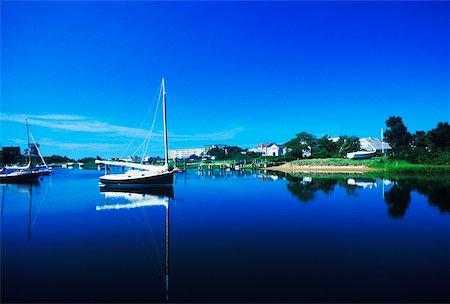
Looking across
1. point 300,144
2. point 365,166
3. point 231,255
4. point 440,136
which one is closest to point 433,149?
point 440,136

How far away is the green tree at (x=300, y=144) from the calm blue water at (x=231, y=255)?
69.6m

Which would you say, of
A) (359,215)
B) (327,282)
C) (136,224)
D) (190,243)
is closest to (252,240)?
(190,243)

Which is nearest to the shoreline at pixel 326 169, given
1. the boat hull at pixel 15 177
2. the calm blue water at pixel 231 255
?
the calm blue water at pixel 231 255

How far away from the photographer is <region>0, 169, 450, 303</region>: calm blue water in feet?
24.1

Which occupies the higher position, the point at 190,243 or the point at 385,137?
the point at 385,137

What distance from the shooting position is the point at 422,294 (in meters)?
7.02

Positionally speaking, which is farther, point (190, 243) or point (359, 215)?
point (359, 215)

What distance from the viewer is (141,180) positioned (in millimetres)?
31453

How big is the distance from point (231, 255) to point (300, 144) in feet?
272

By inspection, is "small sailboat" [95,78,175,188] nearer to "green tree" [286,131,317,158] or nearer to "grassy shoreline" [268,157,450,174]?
"grassy shoreline" [268,157,450,174]

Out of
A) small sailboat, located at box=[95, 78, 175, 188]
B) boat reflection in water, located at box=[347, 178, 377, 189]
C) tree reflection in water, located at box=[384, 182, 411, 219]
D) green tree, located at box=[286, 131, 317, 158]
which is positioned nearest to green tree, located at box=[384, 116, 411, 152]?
green tree, located at box=[286, 131, 317, 158]

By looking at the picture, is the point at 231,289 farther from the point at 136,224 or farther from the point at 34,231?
the point at 34,231

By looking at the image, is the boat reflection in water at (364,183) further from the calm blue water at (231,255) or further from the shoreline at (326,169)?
the shoreline at (326,169)

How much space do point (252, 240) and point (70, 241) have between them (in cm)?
776
